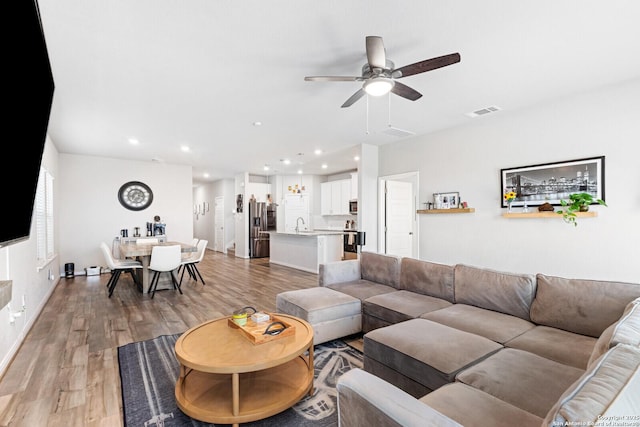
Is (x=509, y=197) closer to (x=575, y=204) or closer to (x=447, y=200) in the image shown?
(x=575, y=204)

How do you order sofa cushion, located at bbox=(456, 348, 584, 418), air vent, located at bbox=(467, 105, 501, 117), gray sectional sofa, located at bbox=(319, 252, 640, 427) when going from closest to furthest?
gray sectional sofa, located at bbox=(319, 252, 640, 427)
sofa cushion, located at bbox=(456, 348, 584, 418)
air vent, located at bbox=(467, 105, 501, 117)

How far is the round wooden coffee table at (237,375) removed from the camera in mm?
1732

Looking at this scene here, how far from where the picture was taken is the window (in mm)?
4125

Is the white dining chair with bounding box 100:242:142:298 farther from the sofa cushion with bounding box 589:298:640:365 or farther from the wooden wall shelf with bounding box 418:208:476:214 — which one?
the sofa cushion with bounding box 589:298:640:365

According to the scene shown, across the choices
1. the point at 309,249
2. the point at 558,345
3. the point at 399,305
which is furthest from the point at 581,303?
the point at 309,249

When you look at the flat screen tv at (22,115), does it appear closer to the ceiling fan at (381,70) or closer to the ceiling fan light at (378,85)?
the ceiling fan at (381,70)

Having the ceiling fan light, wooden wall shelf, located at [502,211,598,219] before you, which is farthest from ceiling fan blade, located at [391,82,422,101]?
wooden wall shelf, located at [502,211,598,219]

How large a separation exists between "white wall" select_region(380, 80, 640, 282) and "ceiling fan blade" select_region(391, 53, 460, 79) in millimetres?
2229

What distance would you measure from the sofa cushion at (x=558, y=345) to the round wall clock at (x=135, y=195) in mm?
7750

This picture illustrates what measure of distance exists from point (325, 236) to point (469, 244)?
300 cm

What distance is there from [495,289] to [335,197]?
7200mm

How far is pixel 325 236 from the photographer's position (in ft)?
22.0

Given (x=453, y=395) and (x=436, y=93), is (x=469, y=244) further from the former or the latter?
(x=453, y=395)

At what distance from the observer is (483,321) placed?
2.33 m
